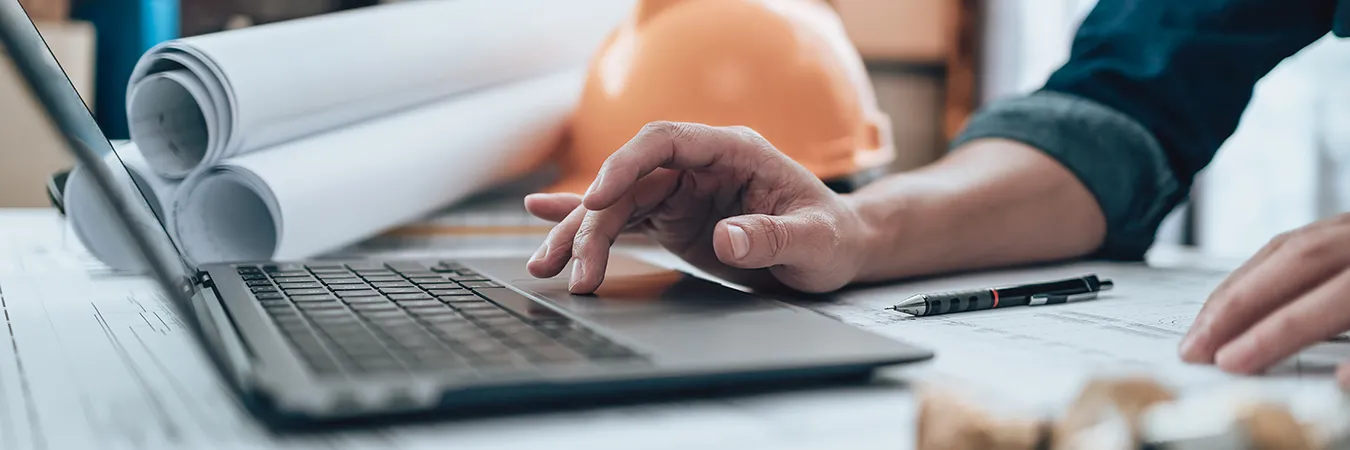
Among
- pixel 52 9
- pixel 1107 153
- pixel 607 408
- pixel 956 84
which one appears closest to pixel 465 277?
pixel 607 408

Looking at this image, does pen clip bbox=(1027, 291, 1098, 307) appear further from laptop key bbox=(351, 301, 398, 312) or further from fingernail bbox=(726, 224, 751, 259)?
laptop key bbox=(351, 301, 398, 312)

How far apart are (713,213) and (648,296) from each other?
0.12 metres

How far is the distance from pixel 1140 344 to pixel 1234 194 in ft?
5.06

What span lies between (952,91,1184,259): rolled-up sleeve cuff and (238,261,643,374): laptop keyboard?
0.42m

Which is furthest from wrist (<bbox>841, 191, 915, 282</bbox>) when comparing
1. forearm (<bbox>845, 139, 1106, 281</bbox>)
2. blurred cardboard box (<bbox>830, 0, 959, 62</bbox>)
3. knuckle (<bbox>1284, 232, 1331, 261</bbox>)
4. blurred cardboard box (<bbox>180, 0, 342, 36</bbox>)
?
blurred cardboard box (<bbox>830, 0, 959, 62</bbox>)

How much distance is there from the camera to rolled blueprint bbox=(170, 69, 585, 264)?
0.67 m

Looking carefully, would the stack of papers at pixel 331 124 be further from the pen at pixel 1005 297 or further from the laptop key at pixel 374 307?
the pen at pixel 1005 297

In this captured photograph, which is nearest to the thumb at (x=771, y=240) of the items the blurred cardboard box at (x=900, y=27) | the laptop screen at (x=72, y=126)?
the laptop screen at (x=72, y=126)

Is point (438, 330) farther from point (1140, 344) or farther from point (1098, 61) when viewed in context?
point (1098, 61)

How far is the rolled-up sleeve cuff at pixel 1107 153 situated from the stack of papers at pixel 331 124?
40 centimetres

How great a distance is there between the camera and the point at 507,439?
274mm

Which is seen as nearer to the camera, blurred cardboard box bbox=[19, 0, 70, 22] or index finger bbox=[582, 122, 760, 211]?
index finger bbox=[582, 122, 760, 211]

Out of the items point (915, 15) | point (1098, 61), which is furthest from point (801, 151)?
point (915, 15)

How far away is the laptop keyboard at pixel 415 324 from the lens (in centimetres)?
30
